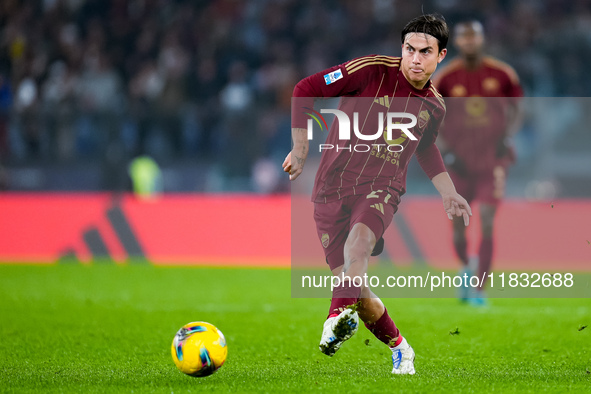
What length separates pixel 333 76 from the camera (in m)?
4.33

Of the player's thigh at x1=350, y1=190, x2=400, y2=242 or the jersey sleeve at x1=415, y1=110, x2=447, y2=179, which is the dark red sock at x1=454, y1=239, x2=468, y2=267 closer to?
the jersey sleeve at x1=415, y1=110, x2=447, y2=179

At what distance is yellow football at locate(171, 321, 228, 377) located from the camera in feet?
14.0

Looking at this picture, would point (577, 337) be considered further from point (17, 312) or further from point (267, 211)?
point (267, 211)

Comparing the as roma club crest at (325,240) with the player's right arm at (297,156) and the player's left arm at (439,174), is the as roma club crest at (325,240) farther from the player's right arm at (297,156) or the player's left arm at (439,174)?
the player's left arm at (439,174)

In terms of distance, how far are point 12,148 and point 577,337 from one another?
1018 cm

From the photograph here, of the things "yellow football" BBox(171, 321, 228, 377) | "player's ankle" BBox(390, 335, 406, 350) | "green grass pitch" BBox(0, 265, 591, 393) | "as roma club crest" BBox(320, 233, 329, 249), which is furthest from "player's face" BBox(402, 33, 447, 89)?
"yellow football" BBox(171, 321, 228, 377)

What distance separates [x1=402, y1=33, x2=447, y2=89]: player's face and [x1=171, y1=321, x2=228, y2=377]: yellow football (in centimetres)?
173

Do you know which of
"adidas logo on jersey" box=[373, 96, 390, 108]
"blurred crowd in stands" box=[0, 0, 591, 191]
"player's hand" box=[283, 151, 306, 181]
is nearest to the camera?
"player's hand" box=[283, 151, 306, 181]

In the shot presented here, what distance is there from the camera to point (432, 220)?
10.7 metres

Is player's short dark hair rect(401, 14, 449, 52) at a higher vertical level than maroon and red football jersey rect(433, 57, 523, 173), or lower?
higher

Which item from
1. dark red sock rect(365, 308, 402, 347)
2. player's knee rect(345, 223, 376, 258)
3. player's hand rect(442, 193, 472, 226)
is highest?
player's hand rect(442, 193, 472, 226)

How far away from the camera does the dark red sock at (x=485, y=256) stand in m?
7.62

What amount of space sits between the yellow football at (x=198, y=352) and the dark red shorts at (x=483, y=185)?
3.96 metres

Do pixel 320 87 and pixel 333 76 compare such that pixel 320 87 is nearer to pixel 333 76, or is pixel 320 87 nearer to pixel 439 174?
pixel 333 76
